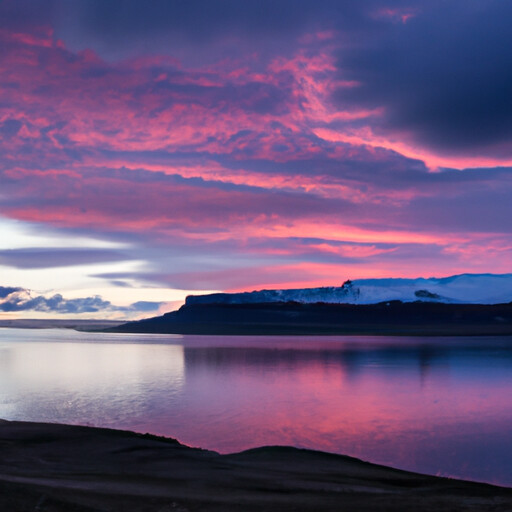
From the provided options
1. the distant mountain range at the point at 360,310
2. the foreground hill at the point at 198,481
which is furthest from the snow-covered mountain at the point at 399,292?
the foreground hill at the point at 198,481

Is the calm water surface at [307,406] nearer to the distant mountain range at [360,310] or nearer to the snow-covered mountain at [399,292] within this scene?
the distant mountain range at [360,310]

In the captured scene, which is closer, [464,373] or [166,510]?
[166,510]

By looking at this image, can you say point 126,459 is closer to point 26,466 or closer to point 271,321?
point 26,466

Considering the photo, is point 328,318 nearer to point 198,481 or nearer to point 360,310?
point 360,310

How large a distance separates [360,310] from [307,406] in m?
133

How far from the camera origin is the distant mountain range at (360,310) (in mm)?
133250

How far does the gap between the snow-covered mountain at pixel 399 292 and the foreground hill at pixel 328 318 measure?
403 inches

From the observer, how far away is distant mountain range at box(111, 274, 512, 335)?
133250 mm

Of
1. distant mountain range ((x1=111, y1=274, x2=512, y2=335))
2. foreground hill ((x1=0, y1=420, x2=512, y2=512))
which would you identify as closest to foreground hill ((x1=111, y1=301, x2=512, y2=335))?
distant mountain range ((x1=111, y1=274, x2=512, y2=335))

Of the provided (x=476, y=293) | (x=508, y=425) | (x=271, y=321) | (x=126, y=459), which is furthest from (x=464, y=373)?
(x=476, y=293)

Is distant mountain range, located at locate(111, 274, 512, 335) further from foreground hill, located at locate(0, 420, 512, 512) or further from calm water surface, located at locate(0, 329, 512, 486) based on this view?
foreground hill, located at locate(0, 420, 512, 512)

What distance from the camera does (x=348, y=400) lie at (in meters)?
23.0

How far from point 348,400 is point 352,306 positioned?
135m

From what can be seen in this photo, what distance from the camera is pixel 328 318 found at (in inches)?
5792
